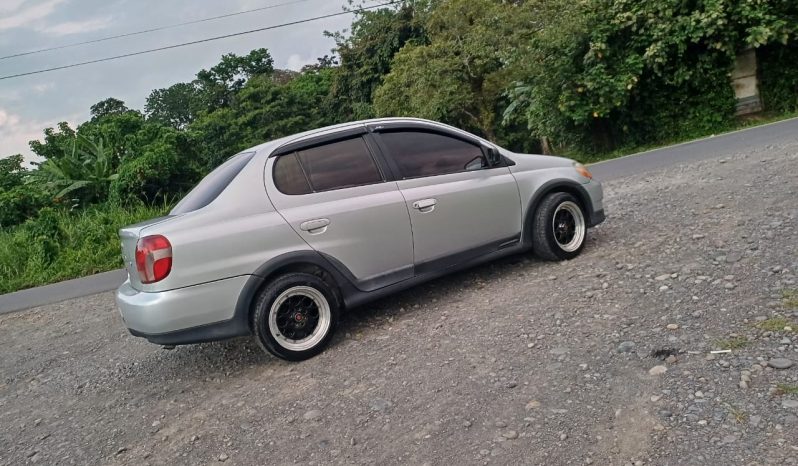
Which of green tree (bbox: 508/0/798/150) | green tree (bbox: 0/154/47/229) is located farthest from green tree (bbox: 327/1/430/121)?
green tree (bbox: 0/154/47/229)

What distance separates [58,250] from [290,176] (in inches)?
349

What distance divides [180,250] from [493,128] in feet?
73.7

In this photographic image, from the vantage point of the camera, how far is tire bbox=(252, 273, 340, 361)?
4461mm

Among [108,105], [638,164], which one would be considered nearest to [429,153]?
[638,164]

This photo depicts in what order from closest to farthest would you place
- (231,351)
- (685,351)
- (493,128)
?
(685,351), (231,351), (493,128)

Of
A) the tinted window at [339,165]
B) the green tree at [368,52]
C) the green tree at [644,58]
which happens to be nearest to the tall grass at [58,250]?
the tinted window at [339,165]

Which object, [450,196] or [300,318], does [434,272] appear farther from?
[300,318]

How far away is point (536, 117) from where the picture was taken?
63.4 ft

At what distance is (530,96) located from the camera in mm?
20109

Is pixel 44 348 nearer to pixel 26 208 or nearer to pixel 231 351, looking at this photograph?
pixel 231 351

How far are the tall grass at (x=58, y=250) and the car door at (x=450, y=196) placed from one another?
7.91 m

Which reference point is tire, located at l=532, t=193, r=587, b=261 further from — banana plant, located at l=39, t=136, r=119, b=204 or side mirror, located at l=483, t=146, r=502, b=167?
banana plant, located at l=39, t=136, r=119, b=204

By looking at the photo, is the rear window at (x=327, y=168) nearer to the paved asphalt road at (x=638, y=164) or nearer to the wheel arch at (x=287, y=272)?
the wheel arch at (x=287, y=272)

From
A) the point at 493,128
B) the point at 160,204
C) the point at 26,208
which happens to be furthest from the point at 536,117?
the point at 26,208
